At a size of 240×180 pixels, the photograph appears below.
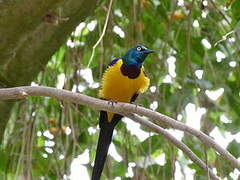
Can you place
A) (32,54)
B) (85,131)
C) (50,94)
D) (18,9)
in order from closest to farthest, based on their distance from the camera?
(50,94), (18,9), (32,54), (85,131)

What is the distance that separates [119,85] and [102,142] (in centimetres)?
39

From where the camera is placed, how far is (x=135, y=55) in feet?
11.1

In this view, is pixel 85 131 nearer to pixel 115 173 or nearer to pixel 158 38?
pixel 115 173

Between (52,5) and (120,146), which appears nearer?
(52,5)

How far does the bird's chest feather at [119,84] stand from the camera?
129 inches

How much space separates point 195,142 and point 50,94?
1.85 m

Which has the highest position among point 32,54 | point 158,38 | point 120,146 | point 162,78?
point 158,38

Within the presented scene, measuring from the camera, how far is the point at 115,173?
130 inches

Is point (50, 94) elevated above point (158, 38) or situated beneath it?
situated beneath

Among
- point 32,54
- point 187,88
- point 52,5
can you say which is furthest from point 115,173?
point 52,5

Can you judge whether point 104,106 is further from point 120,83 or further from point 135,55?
point 135,55

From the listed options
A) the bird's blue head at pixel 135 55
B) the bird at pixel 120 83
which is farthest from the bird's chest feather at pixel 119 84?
the bird's blue head at pixel 135 55

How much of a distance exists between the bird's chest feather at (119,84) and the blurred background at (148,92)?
0.27 ft

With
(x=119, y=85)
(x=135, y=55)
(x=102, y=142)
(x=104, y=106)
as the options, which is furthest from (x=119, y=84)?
(x=104, y=106)
